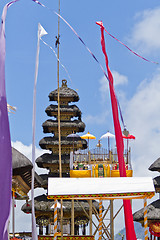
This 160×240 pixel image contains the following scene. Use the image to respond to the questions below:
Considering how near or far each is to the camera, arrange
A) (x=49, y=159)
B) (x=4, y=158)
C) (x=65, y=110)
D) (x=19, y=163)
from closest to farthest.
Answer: (x=4, y=158), (x=19, y=163), (x=49, y=159), (x=65, y=110)

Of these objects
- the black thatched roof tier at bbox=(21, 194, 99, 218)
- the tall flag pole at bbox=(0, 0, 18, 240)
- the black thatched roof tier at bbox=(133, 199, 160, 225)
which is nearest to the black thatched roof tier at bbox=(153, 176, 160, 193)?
the black thatched roof tier at bbox=(133, 199, 160, 225)

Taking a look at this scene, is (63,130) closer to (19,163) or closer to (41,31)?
(19,163)

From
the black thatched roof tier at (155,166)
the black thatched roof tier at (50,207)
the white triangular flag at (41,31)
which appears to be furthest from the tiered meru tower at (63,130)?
the white triangular flag at (41,31)

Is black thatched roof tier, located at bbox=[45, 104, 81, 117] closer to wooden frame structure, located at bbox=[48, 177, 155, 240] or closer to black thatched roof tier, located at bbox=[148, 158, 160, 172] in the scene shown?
black thatched roof tier, located at bbox=[148, 158, 160, 172]

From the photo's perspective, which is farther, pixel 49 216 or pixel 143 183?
pixel 49 216

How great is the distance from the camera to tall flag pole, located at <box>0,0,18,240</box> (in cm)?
961

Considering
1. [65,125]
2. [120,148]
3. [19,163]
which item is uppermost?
A: [65,125]

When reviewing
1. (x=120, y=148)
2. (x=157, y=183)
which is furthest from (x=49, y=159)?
(x=120, y=148)

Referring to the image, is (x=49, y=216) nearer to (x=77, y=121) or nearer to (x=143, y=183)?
(x=77, y=121)

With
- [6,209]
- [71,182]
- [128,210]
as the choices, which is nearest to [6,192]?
[6,209]

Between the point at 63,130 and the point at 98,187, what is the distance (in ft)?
92.4

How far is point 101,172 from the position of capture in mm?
24516

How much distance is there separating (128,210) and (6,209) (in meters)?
7.25

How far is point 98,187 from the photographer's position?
535 inches
